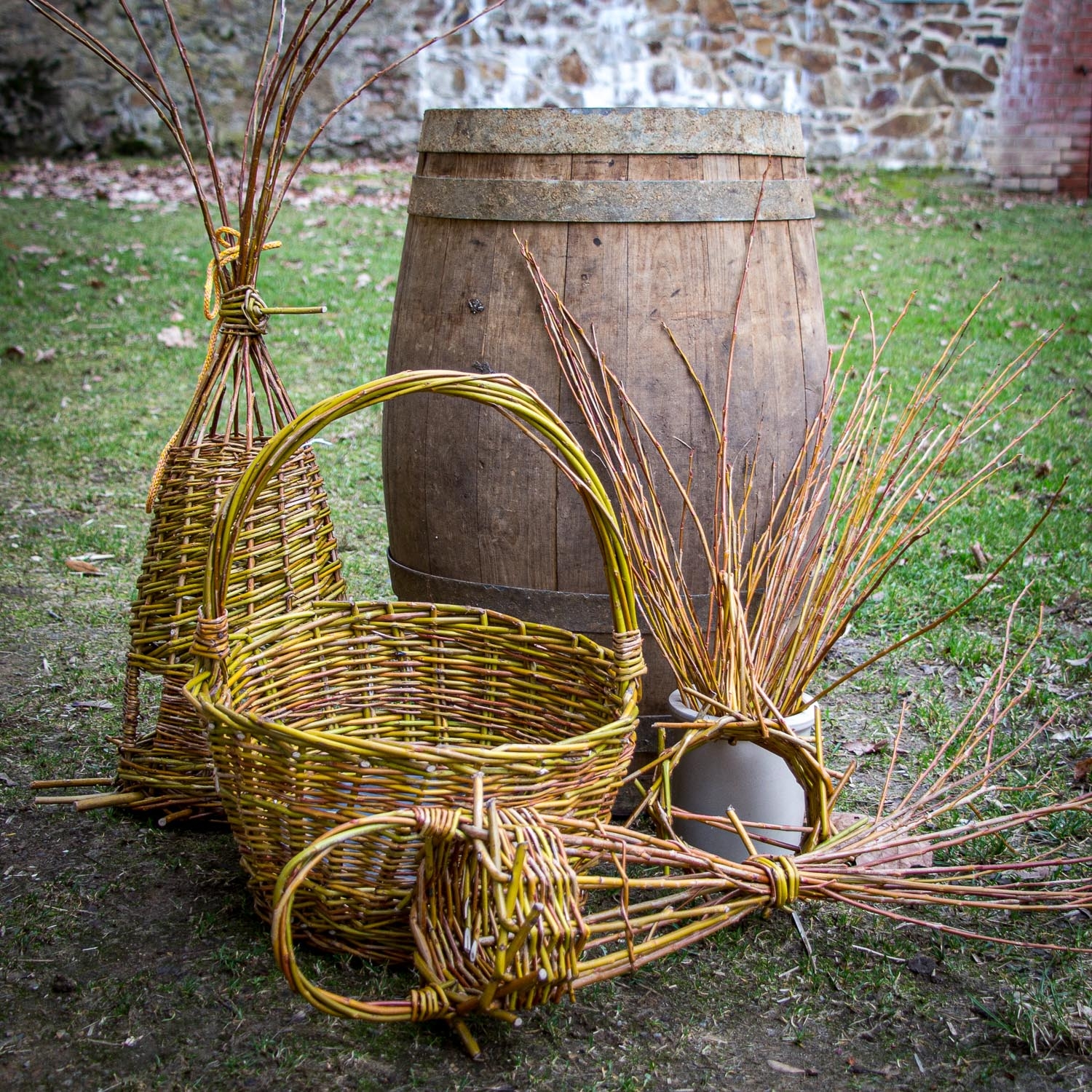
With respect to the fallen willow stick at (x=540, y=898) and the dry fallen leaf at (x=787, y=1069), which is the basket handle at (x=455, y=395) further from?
the dry fallen leaf at (x=787, y=1069)

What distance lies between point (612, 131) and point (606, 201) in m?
0.14

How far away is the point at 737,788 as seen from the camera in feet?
7.67

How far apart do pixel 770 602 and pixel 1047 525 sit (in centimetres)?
217

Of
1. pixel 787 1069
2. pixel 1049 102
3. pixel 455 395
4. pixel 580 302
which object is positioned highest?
pixel 1049 102

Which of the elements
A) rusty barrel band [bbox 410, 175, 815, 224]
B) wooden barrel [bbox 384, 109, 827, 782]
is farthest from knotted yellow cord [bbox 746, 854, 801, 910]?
rusty barrel band [bbox 410, 175, 815, 224]

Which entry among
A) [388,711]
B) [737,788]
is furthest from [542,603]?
[737,788]

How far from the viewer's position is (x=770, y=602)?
2.43 meters

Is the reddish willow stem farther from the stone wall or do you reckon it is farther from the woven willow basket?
the stone wall

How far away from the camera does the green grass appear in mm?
1925

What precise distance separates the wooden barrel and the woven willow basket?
0.17m

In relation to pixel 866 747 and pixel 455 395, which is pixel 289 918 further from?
pixel 866 747

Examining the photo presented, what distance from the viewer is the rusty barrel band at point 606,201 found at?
2.34 meters


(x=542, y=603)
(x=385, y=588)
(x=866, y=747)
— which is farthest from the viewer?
(x=385, y=588)

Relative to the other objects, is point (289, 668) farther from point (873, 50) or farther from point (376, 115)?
point (873, 50)
